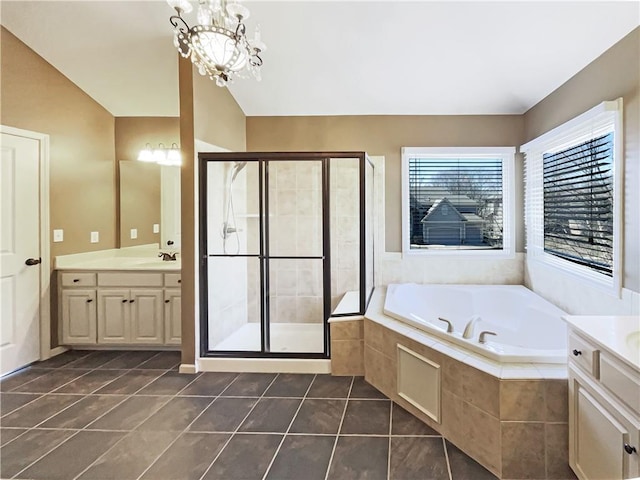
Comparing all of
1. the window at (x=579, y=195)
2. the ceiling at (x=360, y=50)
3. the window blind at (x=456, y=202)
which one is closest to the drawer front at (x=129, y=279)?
the ceiling at (x=360, y=50)

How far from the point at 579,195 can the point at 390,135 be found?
178cm

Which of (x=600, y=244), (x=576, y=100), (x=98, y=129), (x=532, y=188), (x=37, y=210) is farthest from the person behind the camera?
(x=98, y=129)

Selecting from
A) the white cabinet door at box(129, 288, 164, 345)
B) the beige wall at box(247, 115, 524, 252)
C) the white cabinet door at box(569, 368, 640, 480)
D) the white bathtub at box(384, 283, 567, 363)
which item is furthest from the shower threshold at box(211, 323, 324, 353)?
the white cabinet door at box(569, 368, 640, 480)

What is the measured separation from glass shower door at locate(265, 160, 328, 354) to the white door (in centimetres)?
208

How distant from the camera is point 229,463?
188cm

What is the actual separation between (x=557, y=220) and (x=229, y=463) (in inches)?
119

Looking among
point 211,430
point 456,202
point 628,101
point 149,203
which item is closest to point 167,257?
point 149,203

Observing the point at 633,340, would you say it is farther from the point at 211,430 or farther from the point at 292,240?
the point at 292,240

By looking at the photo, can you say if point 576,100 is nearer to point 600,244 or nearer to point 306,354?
point 600,244

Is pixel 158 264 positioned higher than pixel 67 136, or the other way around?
pixel 67 136

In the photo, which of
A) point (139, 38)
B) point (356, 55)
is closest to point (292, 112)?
point (356, 55)

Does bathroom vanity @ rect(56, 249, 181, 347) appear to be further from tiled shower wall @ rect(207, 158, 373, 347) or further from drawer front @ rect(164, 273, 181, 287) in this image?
tiled shower wall @ rect(207, 158, 373, 347)

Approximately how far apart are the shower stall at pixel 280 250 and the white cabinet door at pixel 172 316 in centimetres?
41

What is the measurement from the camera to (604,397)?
143 centimetres
